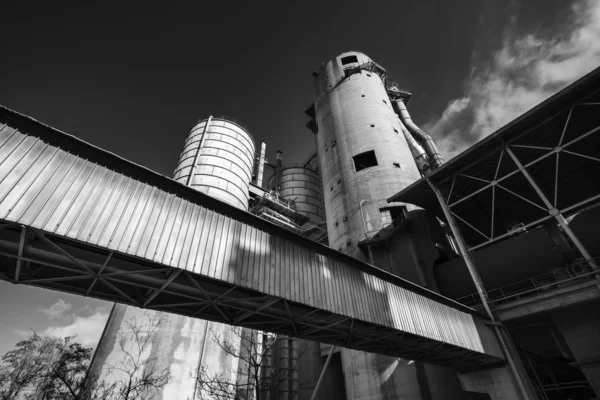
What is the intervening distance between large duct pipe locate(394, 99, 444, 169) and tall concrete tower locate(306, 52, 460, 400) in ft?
3.97

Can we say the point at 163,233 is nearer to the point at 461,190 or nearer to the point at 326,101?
the point at 461,190

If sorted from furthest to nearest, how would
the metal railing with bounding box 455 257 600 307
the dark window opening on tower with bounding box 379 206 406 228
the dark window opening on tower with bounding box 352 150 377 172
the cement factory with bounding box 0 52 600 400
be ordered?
the dark window opening on tower with bounding box 352 150 377 172 < the dark window opening on tower with bounding box 379 206 406 228 < the metal railing with bounding box 455 257 600 307 < the cement factory with bounding box 0 52 600 400

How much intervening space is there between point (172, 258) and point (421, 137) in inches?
1199

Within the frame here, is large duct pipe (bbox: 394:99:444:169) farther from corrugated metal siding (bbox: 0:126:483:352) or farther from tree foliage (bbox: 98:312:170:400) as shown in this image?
tree foliage (bbox: 98:312:170:400)

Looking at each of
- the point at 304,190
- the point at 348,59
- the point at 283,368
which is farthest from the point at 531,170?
the point at 304,190

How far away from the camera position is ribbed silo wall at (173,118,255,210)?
23.5 meters

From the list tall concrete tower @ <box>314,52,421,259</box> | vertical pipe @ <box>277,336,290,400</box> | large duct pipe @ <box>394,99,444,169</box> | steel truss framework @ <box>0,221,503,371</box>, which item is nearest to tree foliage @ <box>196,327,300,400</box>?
vertical pipe @ <box>277,336,290,400</box>

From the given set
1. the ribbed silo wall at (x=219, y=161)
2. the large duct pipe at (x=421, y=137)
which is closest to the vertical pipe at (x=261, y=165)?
the ribbed silo wall at (x=219, y=161)

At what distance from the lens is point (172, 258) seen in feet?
21.1

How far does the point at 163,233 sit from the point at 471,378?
45.0 feet

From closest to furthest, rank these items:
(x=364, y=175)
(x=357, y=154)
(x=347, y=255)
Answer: (x=347, y=255), (x=364, y=175), (x=357, y=154)

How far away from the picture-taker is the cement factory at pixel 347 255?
243 inches

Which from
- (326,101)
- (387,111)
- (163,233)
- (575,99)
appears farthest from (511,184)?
(163,233)

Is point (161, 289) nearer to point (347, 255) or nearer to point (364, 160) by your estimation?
point (347, 255)
